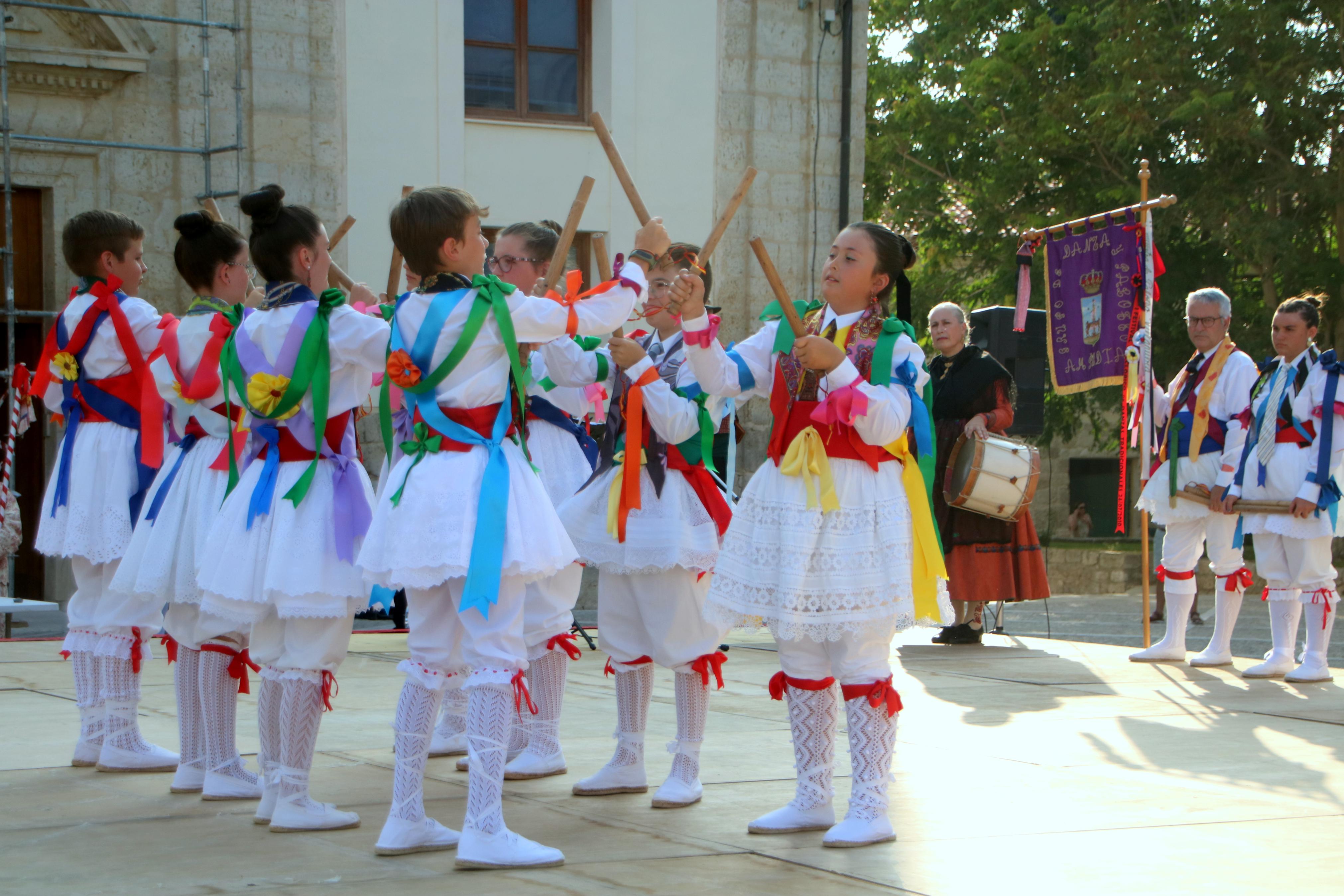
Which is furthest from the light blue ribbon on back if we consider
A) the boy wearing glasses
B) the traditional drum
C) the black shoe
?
the black shoe

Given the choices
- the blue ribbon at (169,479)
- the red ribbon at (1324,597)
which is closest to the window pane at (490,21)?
the red ribbon at (1324,597)

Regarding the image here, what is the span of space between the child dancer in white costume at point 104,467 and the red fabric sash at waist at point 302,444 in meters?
1.07

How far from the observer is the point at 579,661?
8680 mm

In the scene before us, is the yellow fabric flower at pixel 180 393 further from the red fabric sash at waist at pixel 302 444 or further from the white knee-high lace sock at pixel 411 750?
the white knee-high lace sock at pixel 411 750

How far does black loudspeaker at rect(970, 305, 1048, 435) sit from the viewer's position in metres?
11.2

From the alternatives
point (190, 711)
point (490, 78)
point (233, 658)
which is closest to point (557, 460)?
point (233, 658)

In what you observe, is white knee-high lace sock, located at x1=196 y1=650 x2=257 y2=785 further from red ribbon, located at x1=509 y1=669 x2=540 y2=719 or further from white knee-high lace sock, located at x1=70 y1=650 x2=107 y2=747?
red ribbon, located at x1=509 y1=669 x2=540 y2=719

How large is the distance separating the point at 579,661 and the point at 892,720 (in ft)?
14.9

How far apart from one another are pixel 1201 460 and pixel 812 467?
15.7ft

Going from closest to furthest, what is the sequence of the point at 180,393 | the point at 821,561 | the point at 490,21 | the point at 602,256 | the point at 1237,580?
1. the point at 821,561
2. the point at 180,393
3. the point at 602,256
4. the point at 1237,580
5. the point at 490,21

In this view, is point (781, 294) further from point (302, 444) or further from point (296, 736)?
point (296, 736)

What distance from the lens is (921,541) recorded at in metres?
4.33

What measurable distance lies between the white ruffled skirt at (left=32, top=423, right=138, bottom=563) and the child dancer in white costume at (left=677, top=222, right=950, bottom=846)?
91.8 inches

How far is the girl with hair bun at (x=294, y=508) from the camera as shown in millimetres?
4332
